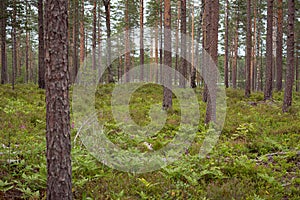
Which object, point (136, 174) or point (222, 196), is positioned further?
point (136, 174)

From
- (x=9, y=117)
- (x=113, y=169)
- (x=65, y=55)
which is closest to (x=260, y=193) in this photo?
(x=113, y=169)

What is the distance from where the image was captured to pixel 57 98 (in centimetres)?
408

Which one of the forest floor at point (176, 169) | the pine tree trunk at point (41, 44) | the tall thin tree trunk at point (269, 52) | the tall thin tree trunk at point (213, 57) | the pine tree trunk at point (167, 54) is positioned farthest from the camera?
the pine tree trunk at point (41, 44)

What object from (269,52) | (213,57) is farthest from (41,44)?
(269,52)

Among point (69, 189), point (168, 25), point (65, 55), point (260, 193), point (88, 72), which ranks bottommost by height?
point (260, 193)

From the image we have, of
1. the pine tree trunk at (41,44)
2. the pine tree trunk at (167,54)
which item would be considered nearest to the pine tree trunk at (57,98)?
the pine tree trunk at (167,54)

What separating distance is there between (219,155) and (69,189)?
4951 mm

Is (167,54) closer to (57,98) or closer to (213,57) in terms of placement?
(213,57)

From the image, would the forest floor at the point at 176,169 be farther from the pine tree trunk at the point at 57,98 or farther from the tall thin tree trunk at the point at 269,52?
the tall thin tree trunk at the point at 269,52

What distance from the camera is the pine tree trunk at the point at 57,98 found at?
396 centimetres

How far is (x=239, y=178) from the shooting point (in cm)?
634

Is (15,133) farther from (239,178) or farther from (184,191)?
(239,178)

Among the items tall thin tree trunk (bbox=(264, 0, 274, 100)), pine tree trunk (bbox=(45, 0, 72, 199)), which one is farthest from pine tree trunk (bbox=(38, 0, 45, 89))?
pine tree trunk (bbox=(45, 0, 72, 199))

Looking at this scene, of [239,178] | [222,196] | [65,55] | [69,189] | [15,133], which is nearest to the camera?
[65,55]
